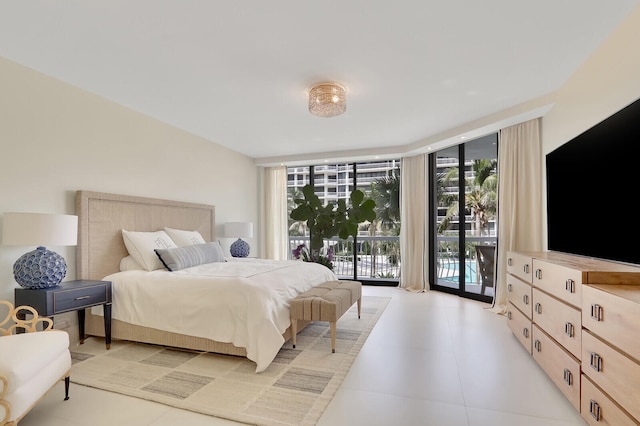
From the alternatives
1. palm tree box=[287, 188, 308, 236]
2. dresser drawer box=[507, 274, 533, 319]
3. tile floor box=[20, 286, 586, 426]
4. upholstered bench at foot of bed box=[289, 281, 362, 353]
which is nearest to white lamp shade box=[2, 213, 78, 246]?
tile floor box=[20, 286, 586, 426]

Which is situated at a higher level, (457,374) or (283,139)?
(283,139)

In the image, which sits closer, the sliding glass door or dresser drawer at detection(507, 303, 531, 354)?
dresser drawer at detection(507, 303, 531, 354)

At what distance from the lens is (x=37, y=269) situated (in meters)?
2.58

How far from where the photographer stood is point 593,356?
176 cm


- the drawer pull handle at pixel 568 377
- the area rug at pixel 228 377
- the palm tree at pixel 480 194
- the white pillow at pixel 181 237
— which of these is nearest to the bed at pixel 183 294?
the area rug at pixel 228 377

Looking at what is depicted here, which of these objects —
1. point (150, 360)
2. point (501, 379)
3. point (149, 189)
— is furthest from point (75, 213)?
point (501, 379)

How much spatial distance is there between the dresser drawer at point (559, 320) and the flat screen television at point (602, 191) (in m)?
0.44

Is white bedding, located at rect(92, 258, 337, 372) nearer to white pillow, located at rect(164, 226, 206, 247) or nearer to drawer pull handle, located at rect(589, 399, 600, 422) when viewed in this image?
white pillow, located at rect(164, 226, 206, 247)

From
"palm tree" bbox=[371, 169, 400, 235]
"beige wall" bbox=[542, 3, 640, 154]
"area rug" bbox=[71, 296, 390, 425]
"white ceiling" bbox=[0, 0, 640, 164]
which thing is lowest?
"area rug" bbox=[71, 296, 390, 425]

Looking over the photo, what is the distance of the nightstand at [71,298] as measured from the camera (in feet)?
8.27

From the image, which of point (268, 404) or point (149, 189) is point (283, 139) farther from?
point (268, 404)

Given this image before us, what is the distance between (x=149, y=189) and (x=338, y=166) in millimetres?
3572

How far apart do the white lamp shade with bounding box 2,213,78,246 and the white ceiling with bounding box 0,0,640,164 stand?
1277 mm

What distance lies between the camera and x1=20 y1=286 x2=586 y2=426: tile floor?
1.94 m
